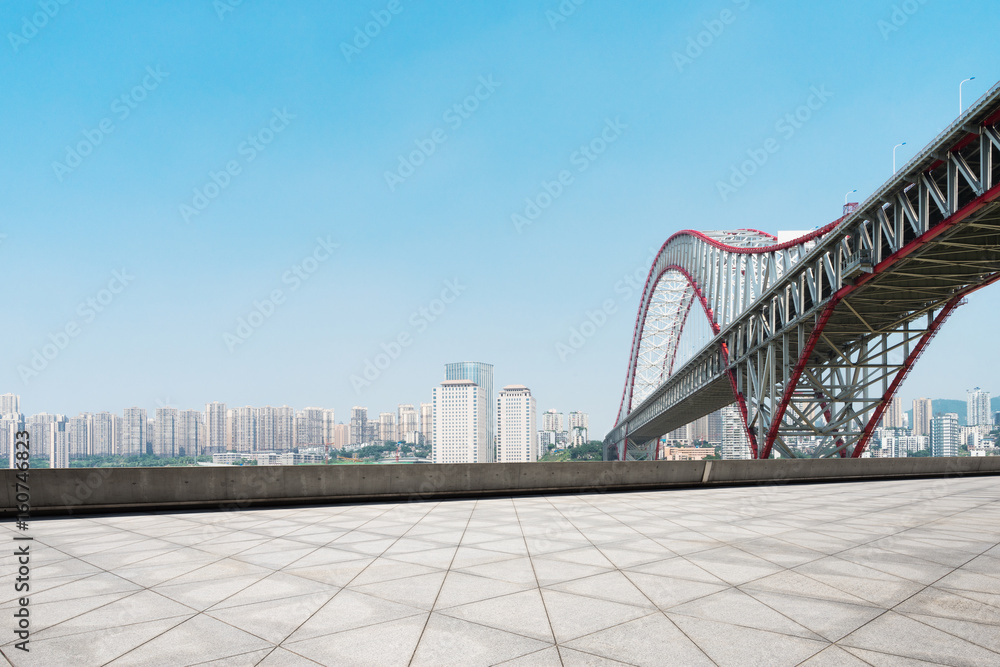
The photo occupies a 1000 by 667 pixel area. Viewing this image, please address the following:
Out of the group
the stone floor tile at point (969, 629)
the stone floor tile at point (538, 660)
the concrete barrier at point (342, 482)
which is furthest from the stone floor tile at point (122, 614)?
the concrete barrier at point (342, 482)

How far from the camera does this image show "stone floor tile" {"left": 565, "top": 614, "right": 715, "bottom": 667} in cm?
443

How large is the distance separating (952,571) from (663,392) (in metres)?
76.0

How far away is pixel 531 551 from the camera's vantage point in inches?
327

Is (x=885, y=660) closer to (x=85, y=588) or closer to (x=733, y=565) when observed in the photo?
(x=733, y=565)

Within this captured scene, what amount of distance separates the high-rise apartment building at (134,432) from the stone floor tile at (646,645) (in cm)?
12456

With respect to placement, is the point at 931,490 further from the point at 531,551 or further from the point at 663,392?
the point at 663,392

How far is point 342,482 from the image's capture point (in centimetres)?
1426

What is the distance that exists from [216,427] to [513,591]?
6021 inches

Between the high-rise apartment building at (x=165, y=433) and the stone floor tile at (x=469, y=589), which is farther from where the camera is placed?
the high-rise apartment building at (x=165, y=433)

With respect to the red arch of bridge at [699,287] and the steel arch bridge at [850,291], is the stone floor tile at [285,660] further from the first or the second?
the red arch of bridge at [699,287]

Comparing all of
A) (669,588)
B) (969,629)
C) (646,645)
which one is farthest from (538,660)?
(969,629)

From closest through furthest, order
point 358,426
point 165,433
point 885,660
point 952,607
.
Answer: point 885,660
point 952,607
point 165,433
point 358,426

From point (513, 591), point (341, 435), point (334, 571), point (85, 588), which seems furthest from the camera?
point (341, 435)

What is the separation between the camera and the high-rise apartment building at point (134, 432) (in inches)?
4297
